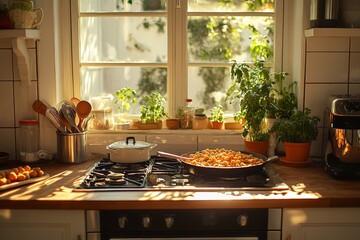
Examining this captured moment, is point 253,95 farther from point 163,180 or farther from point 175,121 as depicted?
point 163,180

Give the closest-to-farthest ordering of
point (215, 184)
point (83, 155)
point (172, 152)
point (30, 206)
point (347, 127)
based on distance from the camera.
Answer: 1. point (30, 206)
2. point (215, 184)
3. point (347, 127)
4. point (83, 155)
5. point (172, 152)

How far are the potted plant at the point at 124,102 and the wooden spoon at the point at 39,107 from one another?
410 millimetres

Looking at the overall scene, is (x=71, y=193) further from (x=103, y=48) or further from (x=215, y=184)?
(x=103, y=48)

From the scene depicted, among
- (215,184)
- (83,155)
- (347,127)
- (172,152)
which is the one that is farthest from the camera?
(172,152)

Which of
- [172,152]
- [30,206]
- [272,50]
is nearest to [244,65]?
[272,50]

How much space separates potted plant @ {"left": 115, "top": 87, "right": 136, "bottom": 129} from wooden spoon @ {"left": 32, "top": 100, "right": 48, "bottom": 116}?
1.35 feet

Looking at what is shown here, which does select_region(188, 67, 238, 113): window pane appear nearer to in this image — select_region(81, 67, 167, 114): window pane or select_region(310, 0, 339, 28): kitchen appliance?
select_region(81, 67, 167, 114): window pane

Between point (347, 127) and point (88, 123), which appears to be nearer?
point (347, 127)

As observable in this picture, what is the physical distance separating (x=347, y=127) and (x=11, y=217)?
1497mm

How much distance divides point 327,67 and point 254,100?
1.40 feet

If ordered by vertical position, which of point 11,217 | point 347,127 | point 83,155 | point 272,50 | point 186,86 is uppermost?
point 272,50

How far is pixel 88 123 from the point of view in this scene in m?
2.58

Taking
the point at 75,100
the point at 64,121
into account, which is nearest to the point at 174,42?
the point at 75,100

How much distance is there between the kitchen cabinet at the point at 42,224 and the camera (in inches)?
71.4
